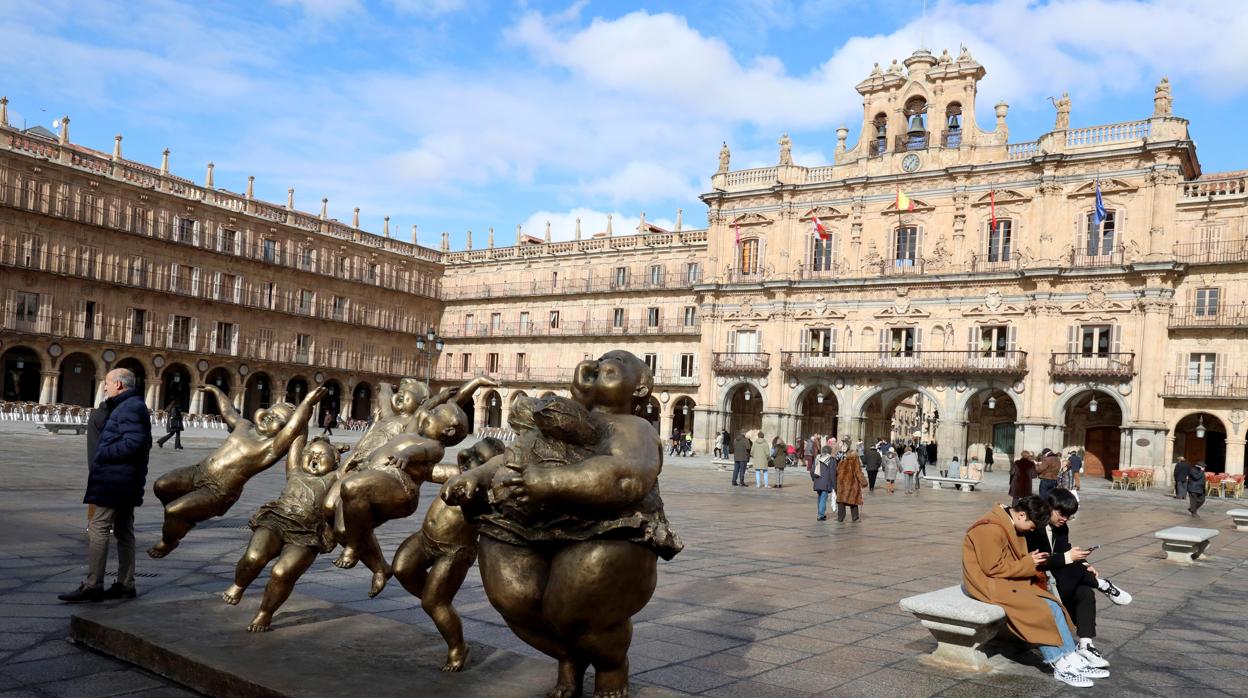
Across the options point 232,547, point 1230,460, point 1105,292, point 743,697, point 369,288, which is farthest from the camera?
point 369,288

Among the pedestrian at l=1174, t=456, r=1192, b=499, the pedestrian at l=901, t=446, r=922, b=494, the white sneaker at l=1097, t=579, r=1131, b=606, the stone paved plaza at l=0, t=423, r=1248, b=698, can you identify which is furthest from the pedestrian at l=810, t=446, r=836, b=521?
the pedestrian at l=1174, t=456, r=1192, b=499

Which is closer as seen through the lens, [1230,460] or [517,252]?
[1230,460]

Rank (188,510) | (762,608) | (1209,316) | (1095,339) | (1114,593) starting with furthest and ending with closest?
(1095,339) < (1209,316) < (762,608) < (1114,593) < (188,510)

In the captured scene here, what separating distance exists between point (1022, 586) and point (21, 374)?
4138 cm

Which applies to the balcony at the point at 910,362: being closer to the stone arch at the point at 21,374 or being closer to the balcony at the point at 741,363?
the balcony at the point at 741,363

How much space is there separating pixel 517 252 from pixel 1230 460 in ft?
111

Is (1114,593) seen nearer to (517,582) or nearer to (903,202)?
(517,582)

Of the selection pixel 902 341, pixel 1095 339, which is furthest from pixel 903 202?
pixel 1095 339

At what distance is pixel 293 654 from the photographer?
403 cm

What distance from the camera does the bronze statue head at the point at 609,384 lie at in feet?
11.2

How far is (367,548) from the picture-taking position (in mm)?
4441

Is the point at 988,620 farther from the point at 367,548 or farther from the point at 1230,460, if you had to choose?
the point at 1230,460

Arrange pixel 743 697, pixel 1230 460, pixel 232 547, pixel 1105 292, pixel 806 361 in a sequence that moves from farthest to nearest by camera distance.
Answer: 1. pixel 806 361
2. pixel 1105 292
3. pixel 1230 460
4. pixel 232 547
5. pixel 743 697

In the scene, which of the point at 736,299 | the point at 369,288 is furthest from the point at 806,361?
the point at 369,288
